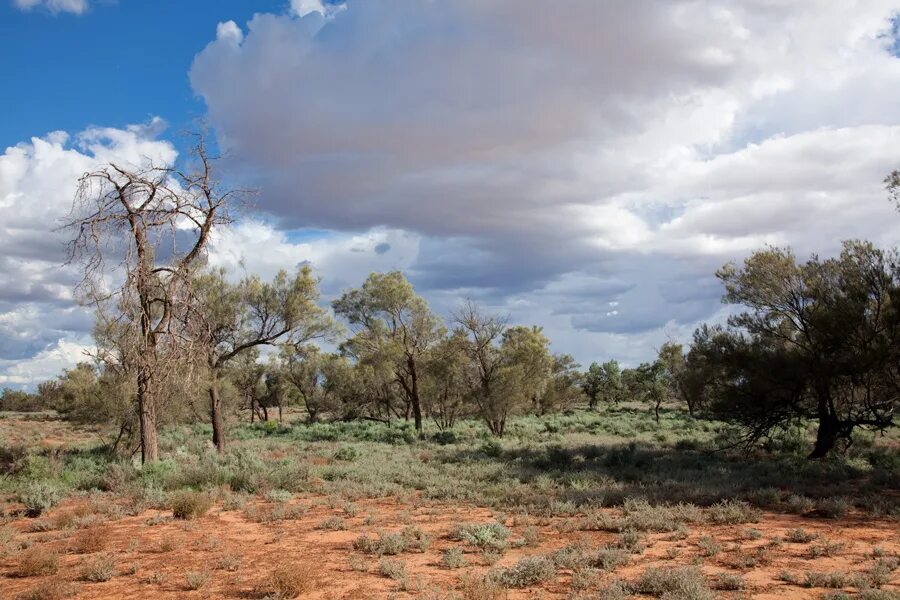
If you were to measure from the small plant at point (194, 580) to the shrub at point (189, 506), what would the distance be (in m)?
4.58

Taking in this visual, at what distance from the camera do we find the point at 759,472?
1756 centimetres

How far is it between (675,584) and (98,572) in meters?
8.12

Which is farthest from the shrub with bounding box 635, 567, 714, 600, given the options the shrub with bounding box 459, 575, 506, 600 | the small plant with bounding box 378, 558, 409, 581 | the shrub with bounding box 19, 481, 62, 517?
the shrub with bounding box 19, 481, 62, 517

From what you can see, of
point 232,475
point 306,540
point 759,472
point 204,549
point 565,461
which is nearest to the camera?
point 204,549

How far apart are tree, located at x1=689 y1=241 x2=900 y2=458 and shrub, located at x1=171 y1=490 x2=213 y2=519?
1768 cm

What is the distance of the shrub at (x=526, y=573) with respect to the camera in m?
8.24

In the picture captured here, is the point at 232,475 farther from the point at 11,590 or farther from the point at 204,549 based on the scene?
A: the point at 11,590

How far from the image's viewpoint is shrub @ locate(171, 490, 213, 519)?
12.7 meters

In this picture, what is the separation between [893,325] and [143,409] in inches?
908

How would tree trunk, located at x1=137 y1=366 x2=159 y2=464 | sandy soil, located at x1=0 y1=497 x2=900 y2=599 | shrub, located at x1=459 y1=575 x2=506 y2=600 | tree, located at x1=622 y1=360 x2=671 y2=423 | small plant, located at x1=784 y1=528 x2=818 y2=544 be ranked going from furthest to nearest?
tree, located at x1=622 y1=360 x2=671 y2=423 < tree trunk, located at x1=137 y1=366 x2=159 y2=464 < small plant, located at x1=784 y1=528 x2=818 y2=544 < sandy soil, located at x1=0 y1=497 x2=900 y2=599 < shrub, located at x1=459 y1=575 x2=506 y2=600

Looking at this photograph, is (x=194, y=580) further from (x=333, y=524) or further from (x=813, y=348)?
(x=813, y=348)

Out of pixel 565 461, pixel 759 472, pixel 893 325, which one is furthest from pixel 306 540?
pixel 893 325

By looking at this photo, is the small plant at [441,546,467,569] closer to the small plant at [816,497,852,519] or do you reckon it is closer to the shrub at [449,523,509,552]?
the shrub at [449,523,509,552]

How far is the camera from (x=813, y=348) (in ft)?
65.8
